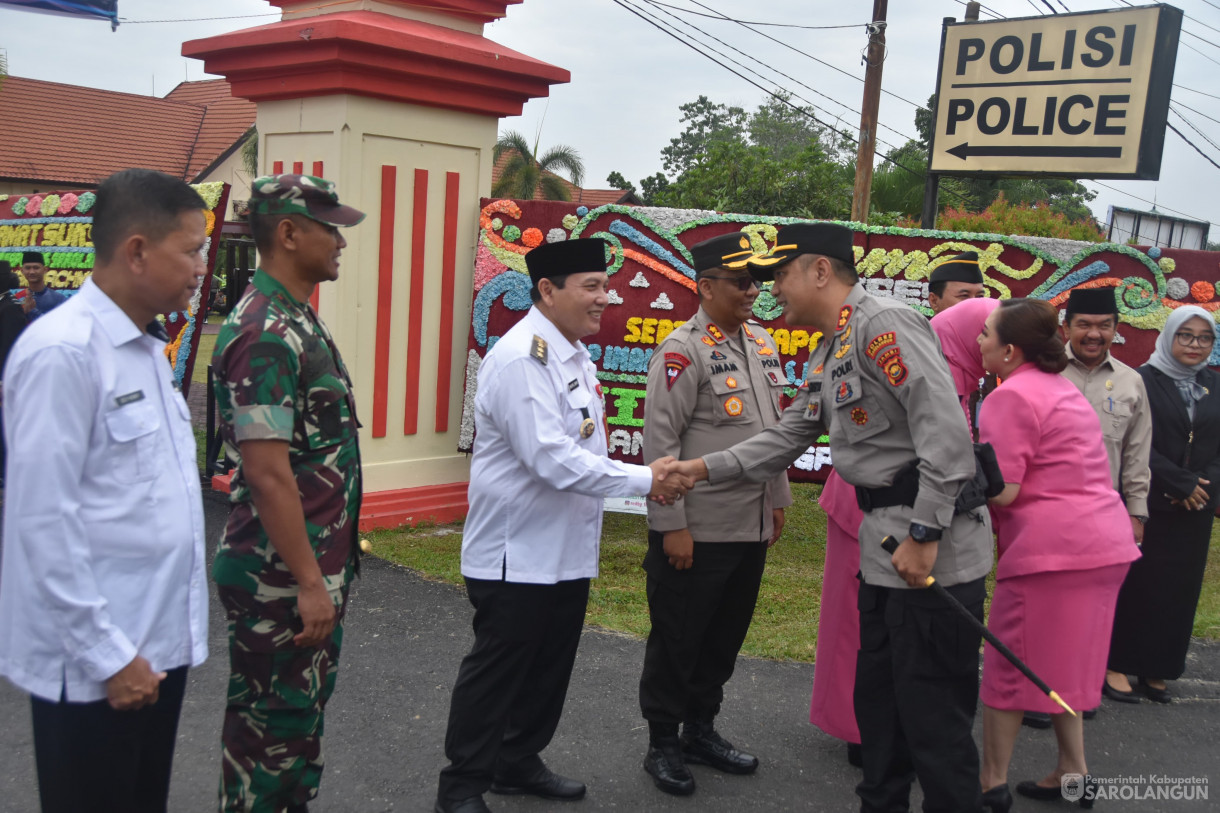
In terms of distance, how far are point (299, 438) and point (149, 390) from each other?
42cm

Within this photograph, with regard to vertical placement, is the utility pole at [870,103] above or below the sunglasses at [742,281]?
above

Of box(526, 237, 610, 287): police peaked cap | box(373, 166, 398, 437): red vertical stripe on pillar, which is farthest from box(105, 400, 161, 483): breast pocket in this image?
box(373, 166, 398, 437): red vertical stripe on pillar

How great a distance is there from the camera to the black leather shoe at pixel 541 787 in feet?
11.0

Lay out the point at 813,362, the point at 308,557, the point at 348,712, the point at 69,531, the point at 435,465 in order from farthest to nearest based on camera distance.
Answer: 1. the point at 435,465
2. the point at 348,712
3. the point at 813,362
4. the point at 308,557
5. the point at 69,531

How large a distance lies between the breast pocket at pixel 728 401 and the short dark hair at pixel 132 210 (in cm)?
194

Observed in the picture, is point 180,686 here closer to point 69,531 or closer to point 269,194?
point 69,531

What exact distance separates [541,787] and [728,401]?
1.47 m

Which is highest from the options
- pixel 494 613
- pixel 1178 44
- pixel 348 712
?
pixel 1178 44

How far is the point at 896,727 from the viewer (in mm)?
3072

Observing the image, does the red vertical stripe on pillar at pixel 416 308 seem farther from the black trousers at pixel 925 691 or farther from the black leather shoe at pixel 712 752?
the black trousers at pixel 925 691

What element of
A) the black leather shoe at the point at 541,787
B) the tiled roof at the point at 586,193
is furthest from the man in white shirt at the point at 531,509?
the tiled roof at the point at 586,193

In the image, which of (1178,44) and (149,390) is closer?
(149,390)

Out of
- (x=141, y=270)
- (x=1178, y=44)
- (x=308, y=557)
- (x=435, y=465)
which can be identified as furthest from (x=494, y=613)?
(x=1178, y=44)

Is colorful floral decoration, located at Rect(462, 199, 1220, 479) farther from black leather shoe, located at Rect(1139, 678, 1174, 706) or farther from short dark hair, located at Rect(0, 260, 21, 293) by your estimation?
short dark hair, located at Rect(0, 260, 21, 293)
